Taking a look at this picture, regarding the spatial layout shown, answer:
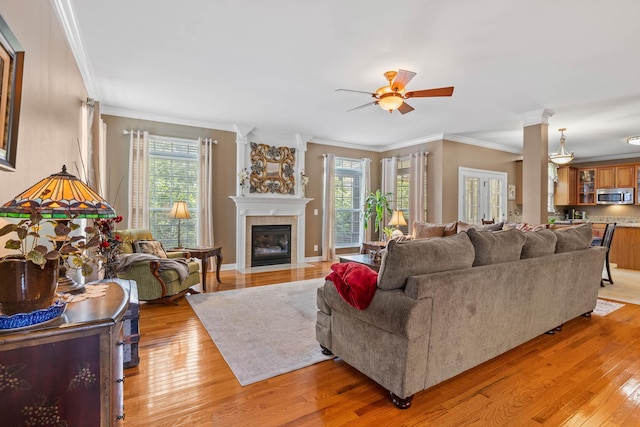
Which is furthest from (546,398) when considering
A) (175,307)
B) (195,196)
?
(195,196)

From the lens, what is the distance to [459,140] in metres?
6.87

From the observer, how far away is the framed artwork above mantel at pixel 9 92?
1.49 m

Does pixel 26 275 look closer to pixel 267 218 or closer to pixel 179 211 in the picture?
pixel 179 211

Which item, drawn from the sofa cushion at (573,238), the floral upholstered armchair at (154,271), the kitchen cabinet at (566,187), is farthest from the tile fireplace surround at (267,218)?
the kitchen cabinet at (566,187)

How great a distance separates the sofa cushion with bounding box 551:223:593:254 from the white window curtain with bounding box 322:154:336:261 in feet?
14.8

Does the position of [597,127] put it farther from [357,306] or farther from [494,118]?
[357,306]

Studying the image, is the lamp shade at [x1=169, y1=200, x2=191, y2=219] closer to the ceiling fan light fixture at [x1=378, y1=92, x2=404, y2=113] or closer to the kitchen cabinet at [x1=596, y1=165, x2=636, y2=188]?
the ceiling fan light fixture at [x1=378, y1=92, x2=404, y2=113]

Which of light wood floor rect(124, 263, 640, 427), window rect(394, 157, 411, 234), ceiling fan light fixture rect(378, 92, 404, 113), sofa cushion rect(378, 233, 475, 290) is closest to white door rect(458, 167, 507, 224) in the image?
window rect(394, 157, 411, 234)

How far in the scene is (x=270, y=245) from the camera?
6.68 metres

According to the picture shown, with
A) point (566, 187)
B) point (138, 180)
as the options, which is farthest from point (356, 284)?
point (566, 187)

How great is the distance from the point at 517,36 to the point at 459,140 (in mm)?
4154

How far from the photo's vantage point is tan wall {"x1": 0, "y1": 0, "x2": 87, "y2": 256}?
176 cm

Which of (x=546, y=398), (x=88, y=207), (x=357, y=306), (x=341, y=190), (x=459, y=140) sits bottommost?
Answer: (x=546, y=398)

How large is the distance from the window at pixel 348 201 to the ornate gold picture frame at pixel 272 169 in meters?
1.24
